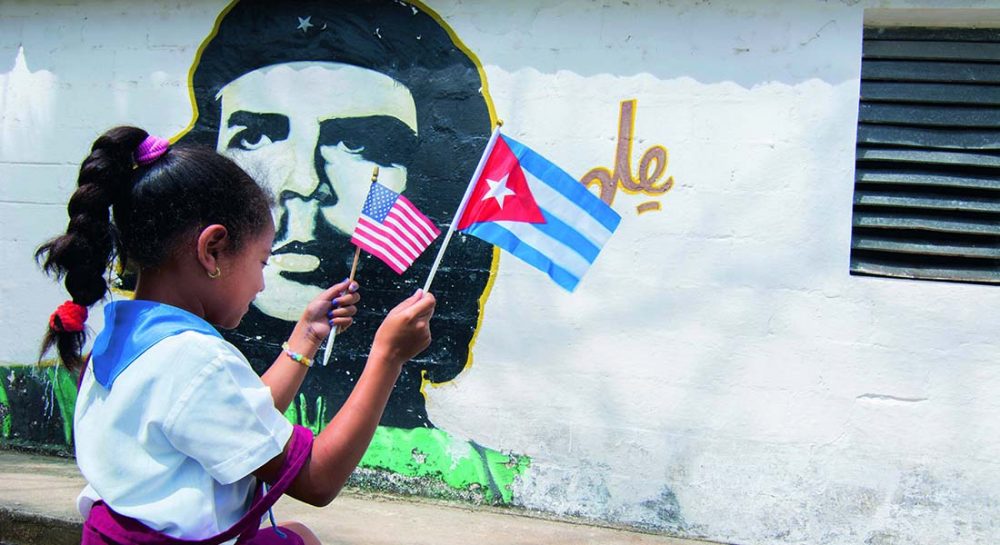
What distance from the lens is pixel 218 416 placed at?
151cm

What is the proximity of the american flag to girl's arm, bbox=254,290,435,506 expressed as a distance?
3.05 feet

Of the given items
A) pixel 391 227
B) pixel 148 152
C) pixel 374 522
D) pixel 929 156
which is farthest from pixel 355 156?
pixel 148 152

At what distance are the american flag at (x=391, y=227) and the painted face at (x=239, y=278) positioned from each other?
84cm

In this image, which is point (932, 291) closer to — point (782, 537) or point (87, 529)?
point (782, 537)

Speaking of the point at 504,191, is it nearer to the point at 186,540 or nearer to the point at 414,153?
the point at 186,540

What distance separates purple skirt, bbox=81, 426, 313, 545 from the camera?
1.55m

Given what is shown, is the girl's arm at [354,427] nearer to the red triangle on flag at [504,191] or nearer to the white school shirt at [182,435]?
the white school shirt at [182,435]

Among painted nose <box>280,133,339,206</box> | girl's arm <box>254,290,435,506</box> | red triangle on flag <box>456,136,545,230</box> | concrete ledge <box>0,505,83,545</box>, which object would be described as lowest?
concrete ledge <box>0,505,83,545</box>

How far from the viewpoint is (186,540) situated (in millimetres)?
1541

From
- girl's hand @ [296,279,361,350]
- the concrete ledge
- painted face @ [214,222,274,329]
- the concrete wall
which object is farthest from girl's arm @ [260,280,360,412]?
the concrete ledge

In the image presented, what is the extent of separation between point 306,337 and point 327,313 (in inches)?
3.2

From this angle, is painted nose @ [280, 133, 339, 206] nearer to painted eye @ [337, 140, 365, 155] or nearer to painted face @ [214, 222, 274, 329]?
painted eye @ [337, 140, 365, 155]

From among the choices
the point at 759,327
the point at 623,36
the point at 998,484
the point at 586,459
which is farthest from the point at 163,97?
the point at 998,484

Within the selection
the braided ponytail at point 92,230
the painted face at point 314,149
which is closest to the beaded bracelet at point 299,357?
the braided ponytail at point 92,230
